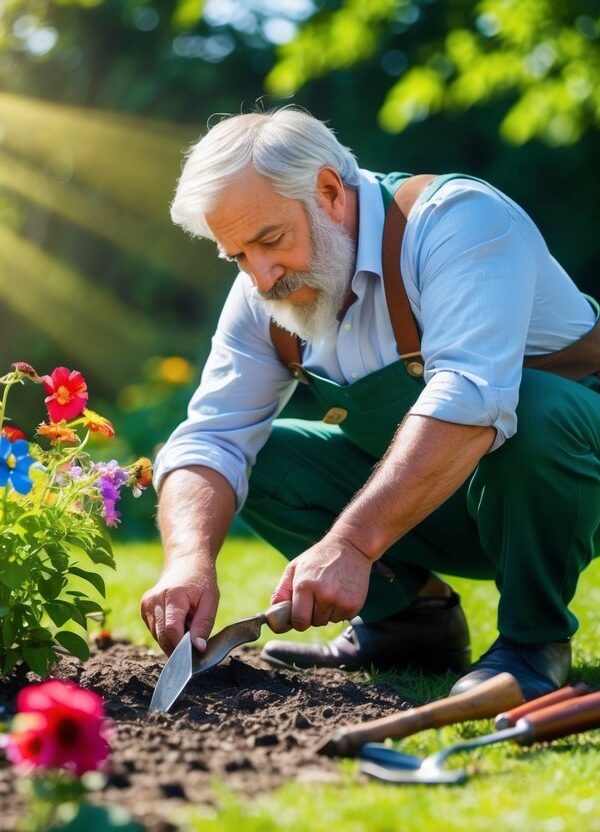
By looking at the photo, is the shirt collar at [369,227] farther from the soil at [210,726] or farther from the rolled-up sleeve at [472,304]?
the soil at [210,726]

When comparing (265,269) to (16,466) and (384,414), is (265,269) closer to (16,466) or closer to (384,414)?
(384,414)

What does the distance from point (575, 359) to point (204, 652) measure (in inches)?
51.0

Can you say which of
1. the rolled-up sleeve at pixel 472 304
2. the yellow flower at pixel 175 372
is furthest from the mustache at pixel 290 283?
the yellow flower at pixel 175 372

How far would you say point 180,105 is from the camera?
10.5m

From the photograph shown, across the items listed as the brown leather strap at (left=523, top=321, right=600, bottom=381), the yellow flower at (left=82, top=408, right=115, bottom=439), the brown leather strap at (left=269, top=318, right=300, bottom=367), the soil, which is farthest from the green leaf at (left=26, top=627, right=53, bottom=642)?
the brown leather strap at (left=523, top=321, right=600, bottom=381)

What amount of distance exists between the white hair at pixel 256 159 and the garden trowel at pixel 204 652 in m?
1.02

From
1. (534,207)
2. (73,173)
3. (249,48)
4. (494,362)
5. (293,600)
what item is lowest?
(293,600)

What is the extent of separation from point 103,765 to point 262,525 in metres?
1.68

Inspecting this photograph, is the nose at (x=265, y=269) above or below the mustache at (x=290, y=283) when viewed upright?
above

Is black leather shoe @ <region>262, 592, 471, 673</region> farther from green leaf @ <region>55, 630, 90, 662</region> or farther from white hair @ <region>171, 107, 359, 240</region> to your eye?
white hair @ <region>171, 107, 359, 240</region>

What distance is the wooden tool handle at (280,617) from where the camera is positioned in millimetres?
2355

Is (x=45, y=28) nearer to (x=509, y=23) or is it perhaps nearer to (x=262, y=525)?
(x=509, y=23)

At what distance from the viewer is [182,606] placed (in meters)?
2.56

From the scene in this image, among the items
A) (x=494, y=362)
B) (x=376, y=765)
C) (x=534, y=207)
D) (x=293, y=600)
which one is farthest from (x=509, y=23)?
(x=376, y=765)
